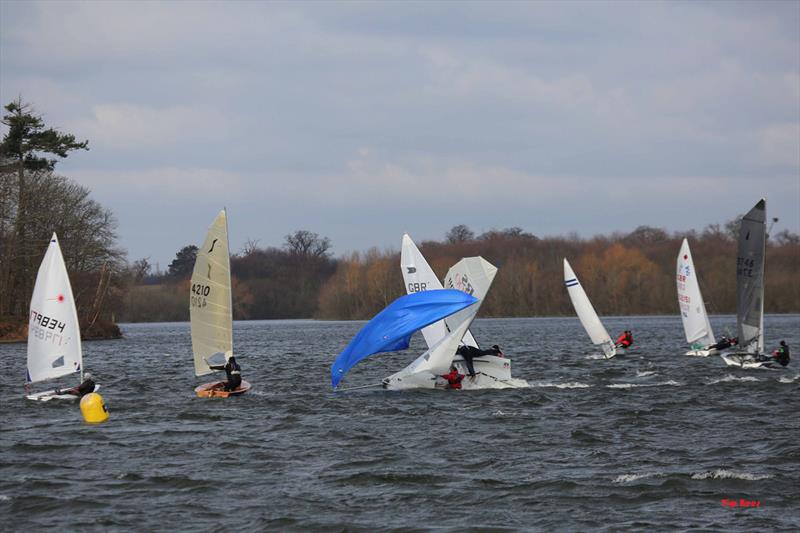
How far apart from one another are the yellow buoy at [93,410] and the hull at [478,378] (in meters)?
8.42

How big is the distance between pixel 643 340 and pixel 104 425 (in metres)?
42.4

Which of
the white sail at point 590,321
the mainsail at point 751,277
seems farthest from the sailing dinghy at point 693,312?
the mainsail at point 751,277

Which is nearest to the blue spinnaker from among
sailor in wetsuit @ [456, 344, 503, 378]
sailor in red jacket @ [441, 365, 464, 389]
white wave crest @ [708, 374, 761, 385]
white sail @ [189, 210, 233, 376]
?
sailor in wetsuit @ [456, 344, 503, 378]

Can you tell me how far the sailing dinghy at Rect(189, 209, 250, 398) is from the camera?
27609 millimetres

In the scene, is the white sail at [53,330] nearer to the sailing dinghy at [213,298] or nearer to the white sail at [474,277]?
the sailing dinghy at [213,298]

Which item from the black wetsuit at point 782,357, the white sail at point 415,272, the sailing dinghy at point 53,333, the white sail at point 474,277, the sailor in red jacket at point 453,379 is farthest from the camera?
the black wetsuit at point 782,357

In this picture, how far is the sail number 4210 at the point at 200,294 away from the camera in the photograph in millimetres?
27859

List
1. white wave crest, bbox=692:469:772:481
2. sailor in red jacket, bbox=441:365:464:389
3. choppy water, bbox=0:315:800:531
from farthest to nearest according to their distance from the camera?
sailor in red jacket, bbox=441:365:464:389
white wave crest, bbox=692:469:772:481
choppy water, bbox=0:315:800:531

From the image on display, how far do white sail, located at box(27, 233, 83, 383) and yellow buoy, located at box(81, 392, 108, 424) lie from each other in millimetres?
2925

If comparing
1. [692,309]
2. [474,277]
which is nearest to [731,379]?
[474,277]

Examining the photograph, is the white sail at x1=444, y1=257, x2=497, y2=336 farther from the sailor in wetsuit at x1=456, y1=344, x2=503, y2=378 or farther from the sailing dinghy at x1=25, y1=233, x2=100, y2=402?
the sailing dinghy at x1=25, y1=233, x2=100, y2=402

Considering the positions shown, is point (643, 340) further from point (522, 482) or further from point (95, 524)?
point (95, 524)

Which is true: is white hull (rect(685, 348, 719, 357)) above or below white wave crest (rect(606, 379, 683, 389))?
above

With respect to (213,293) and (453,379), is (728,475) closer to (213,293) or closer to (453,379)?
(453,379)
